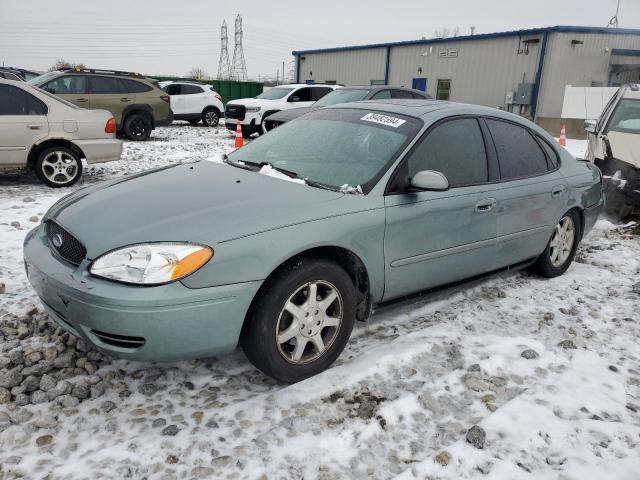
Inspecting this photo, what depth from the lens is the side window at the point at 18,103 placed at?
6.84m

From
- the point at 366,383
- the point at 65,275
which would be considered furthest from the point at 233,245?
the point at 366,383

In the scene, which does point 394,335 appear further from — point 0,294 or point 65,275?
point 0,294

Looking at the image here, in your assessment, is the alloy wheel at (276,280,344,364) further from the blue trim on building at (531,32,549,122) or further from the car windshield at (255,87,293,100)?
the blue trim on building at (531,32,549,122)

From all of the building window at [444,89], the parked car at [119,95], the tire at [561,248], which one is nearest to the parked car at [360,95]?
the parked car at [119,95]

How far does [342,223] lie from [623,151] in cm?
543

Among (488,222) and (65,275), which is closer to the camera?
(65,275)

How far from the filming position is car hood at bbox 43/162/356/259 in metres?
2.48

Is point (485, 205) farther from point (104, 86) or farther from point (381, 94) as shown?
point (104, 86)

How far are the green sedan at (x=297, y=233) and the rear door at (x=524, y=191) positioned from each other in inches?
0.6

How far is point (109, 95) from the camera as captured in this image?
1224 centimetres

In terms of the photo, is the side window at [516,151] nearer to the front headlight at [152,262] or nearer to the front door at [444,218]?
the front door at [444,218]

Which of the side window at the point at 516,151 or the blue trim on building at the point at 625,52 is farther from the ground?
the blue trim on building at the point at 625,52

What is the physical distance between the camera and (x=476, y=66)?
22906 mm

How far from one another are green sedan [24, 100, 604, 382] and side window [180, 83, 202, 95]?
14905 millimetres
